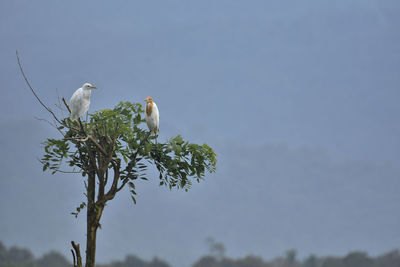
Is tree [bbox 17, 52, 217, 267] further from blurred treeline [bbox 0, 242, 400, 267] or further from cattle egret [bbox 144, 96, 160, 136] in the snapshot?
blurred treeline [bbox 0, 242, 400, 267]

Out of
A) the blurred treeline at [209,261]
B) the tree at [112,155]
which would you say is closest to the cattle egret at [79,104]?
the tree at [112,155]

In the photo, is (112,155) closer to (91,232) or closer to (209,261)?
(91,232)

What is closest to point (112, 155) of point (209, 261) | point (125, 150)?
point (125, 150)

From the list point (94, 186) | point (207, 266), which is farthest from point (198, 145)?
point (207, 266)

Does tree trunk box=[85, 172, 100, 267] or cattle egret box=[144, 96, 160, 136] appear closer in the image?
tree trunk box=[85, 172, 100, 267]

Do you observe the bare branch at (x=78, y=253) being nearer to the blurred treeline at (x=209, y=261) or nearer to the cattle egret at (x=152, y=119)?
the cattle egret at (x=152, y=119)

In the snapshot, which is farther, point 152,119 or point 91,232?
point 152,119

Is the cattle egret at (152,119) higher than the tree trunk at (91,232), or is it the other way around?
the cattle egret at (152,119)

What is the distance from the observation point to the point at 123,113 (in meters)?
5.68

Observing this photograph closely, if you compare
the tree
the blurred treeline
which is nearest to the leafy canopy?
the tree

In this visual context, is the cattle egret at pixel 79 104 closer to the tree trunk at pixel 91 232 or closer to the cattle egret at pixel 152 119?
the cattle egret at pixel 152 119

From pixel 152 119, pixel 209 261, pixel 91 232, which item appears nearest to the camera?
pixel 91 232

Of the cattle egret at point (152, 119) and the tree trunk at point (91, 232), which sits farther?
the cattle egret at point (152, 119)

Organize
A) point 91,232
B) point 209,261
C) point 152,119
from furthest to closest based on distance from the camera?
1. point 209,261
2. point 152,119
3. point 91,232
